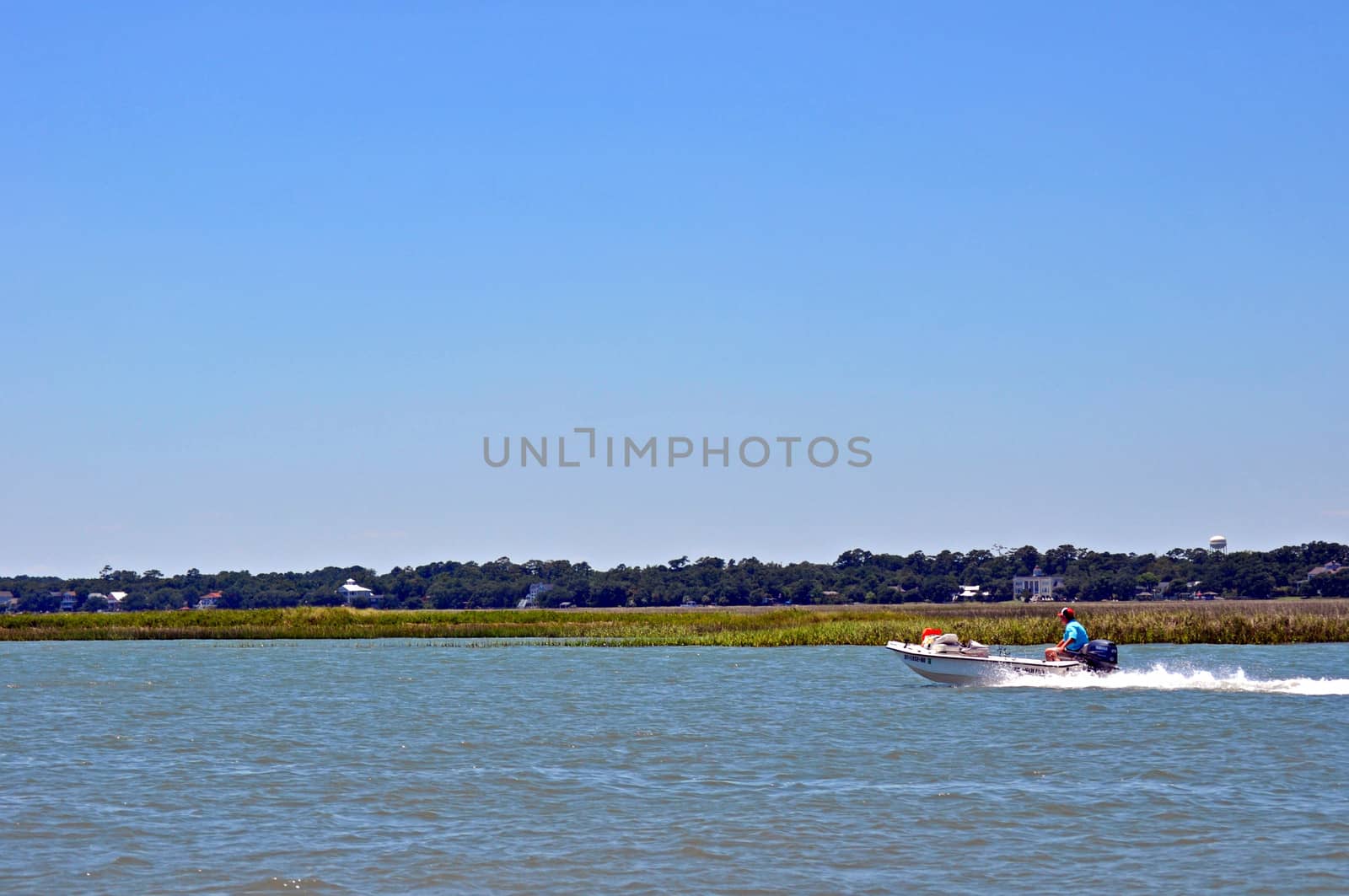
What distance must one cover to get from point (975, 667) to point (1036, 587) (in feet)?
524

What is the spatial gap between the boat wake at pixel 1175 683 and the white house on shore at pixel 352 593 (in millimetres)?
157244

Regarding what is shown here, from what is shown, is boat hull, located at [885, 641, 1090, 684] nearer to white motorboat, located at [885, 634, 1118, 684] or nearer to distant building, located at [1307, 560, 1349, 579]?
white motorboat, located at [885, 634, 1118, 684]

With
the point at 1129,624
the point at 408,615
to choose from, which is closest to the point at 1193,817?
the point at 1129,624

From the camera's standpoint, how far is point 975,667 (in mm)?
36750

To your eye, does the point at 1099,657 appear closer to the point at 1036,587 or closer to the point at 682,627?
the point at 682,627

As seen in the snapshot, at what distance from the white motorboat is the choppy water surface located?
448 mm

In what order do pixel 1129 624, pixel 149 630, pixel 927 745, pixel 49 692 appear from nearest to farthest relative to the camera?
pixel 927 745
pixel 49 692
pixel 1129 624
pixel 149 630

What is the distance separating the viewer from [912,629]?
2327 inches

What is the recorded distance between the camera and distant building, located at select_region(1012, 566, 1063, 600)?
613 feet

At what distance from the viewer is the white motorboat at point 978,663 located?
35.7 metres

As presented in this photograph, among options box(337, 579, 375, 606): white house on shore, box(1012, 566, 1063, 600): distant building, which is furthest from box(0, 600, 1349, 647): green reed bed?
box(1012, 566, 1063, 600): distant building

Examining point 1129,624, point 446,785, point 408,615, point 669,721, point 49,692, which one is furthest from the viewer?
point 408,615

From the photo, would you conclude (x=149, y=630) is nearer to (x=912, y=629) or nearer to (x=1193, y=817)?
(x=912, y=629)

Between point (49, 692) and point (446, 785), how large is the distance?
23495mm
